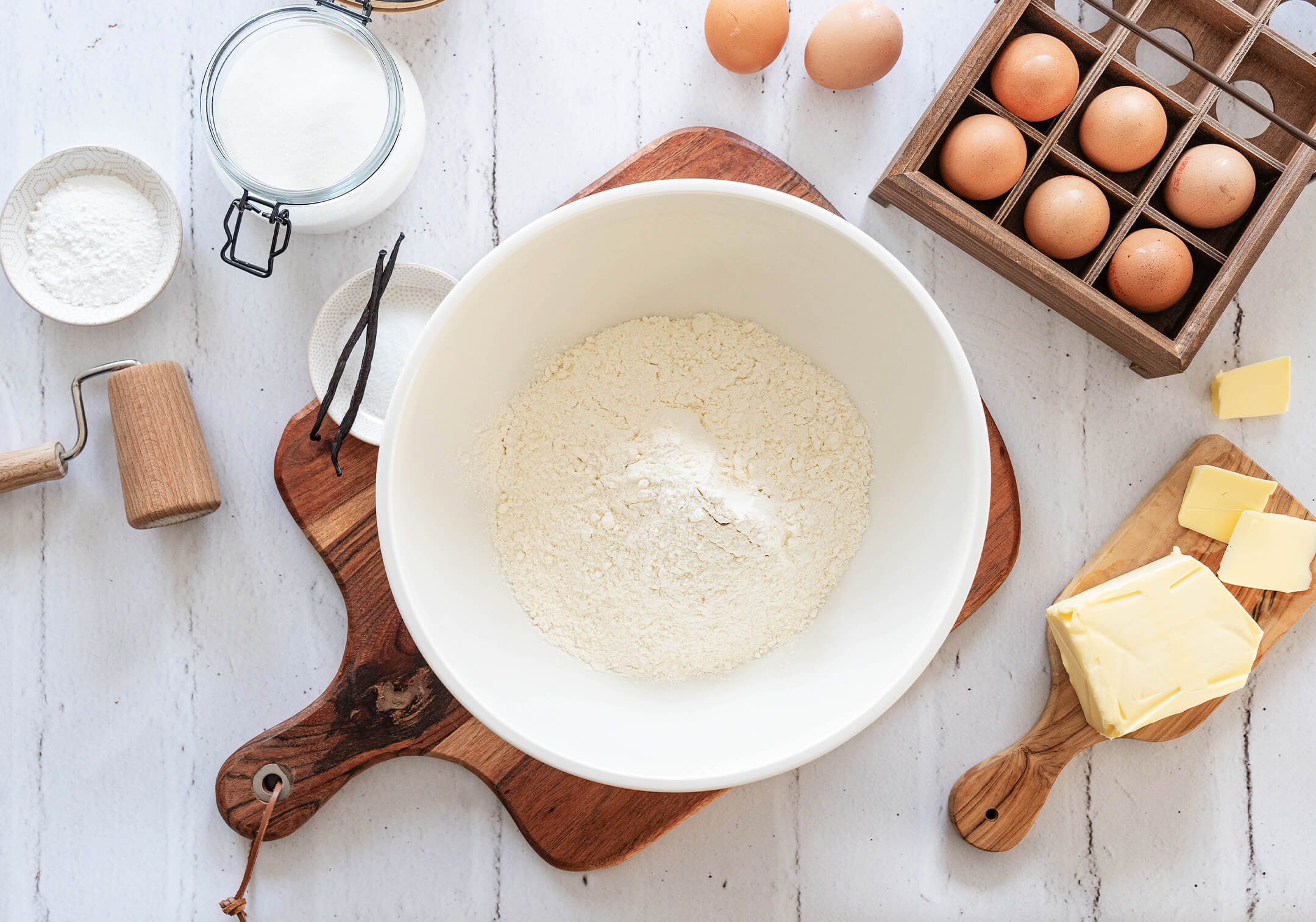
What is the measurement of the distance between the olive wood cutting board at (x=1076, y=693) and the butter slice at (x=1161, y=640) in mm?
47

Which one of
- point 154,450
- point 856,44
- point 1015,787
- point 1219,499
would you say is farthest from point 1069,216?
point 154,450

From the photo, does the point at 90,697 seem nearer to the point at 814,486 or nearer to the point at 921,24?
the point at 814,486

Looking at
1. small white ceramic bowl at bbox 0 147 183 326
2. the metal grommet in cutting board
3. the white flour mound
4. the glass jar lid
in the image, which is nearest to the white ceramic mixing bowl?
the white flour mound

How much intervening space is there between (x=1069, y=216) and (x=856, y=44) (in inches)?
13.6

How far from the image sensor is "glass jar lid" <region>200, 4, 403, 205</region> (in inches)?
38.5

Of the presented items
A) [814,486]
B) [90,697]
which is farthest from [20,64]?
[814,486]

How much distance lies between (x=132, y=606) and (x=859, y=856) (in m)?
1.07

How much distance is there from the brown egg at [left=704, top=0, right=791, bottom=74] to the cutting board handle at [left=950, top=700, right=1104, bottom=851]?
0.96 m

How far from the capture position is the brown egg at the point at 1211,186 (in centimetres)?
103

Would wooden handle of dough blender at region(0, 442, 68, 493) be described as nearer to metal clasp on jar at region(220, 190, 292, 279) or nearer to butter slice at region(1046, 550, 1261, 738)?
metal clasp on jar at region(220, 190, 292, 279)

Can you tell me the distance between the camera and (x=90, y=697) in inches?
44.8

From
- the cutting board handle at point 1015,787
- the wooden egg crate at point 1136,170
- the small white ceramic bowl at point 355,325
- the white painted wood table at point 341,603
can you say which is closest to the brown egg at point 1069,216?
the wooden egg crate at point 1136,170

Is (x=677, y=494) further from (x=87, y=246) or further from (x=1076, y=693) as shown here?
(x=87, y=246)

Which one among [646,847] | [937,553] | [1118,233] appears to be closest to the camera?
[937,553]
